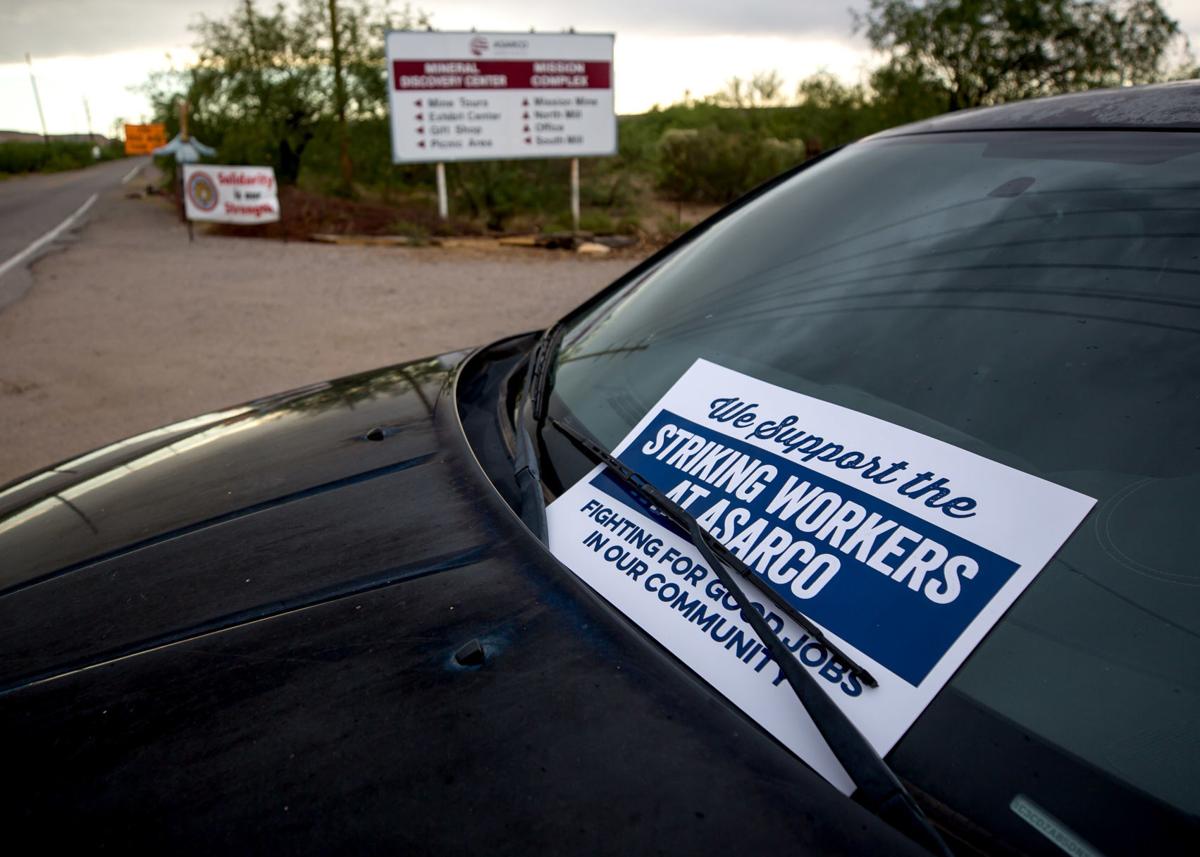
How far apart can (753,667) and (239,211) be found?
14.7 meters

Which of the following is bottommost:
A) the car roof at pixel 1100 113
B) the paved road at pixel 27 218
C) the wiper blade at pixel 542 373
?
the paved road at pixel 27 218

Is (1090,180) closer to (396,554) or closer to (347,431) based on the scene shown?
(396,554)

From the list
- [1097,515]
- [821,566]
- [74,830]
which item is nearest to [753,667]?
[821,566]

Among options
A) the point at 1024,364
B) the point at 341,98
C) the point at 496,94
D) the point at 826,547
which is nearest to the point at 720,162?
the point at 496,94

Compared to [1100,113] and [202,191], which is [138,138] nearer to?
[202,191]

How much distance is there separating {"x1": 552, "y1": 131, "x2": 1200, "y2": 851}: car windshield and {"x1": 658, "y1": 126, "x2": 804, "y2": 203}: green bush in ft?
58.0

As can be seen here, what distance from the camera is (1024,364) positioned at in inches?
44.6

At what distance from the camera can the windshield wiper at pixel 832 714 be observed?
2.44 feet

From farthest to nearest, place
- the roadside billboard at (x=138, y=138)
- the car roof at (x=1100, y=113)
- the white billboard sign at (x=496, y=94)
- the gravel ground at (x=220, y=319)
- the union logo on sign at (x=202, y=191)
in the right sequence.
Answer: the roadside billboard at (x=138, y=138) → the union logo on sign at (x=202, y=191) → the white billboard sign at (x=496, y=94) → the gravel ground at (x=220, y=319) → the car roof at (x=1100, y=113)

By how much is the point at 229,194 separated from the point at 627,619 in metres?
14.5

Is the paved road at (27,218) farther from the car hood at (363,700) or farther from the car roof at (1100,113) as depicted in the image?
the car roof at (1100,113)

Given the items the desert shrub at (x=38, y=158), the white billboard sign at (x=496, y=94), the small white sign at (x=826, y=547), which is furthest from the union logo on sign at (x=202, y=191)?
the desert shrub at (x=38, y=158)

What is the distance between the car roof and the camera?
1.36 m

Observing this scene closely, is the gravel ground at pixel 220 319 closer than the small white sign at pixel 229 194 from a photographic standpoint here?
Yes
